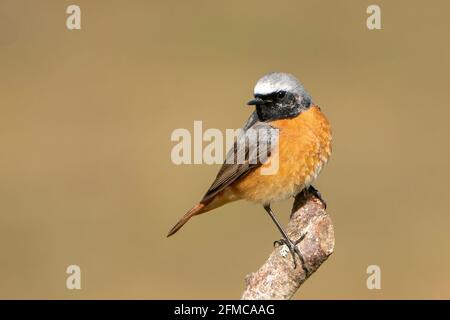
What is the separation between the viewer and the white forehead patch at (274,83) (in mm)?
6454

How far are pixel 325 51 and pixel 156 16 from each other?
3.57m

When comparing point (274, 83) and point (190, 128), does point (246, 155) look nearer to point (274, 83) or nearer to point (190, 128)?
point (274, 83)

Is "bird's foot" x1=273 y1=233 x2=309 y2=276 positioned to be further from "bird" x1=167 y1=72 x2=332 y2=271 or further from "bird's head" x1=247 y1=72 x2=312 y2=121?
"bird's head" x1=247 y1=72 x2=312 y2=121

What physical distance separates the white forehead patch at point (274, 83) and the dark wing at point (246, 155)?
0.31 metres

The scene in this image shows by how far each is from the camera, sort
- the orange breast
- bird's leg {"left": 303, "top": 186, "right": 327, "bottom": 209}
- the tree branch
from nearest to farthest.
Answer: the tree branch → bird's leg {"left": 303, "top": 186, "right": 327, "bottom": 209} → the orange breast

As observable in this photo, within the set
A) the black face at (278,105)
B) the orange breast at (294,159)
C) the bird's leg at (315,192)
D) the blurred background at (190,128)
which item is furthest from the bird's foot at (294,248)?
the blurred background at (190,128)

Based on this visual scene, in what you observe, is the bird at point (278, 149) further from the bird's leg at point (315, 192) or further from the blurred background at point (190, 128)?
the blurred background at point (190, 128)

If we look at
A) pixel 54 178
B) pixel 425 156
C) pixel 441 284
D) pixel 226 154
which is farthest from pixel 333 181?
pixel 226 154

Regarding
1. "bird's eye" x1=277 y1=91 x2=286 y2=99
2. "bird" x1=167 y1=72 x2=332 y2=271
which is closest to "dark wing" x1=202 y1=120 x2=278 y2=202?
"bird" x1=167 y1=72 x2=332 y2=271

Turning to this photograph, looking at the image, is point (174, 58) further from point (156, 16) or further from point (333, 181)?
point (333, 181)

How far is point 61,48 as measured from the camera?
58.6 feet

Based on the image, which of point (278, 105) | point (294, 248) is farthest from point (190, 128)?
point (294, 248)

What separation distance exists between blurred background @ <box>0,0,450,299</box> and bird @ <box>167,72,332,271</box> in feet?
11.7

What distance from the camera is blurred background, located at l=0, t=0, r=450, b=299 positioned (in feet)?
37.1
